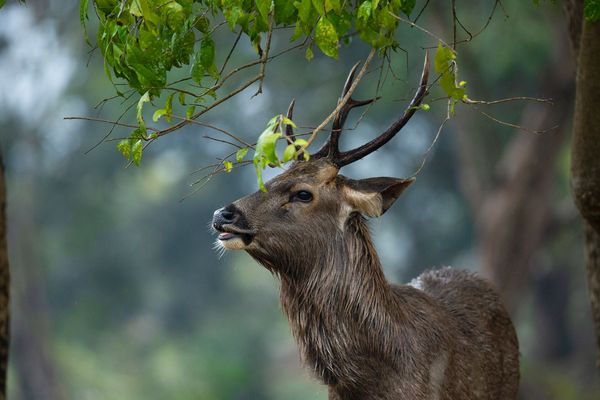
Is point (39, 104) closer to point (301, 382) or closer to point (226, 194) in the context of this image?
point (226, 194)

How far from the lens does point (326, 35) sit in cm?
610

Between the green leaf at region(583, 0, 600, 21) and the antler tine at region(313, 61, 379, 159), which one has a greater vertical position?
the antler tine at region(313, 61, 379, 159)

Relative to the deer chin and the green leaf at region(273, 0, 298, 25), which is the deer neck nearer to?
the deer chin

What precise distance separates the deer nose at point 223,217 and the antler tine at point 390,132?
31.1 inches

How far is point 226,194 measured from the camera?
3872 centimetres

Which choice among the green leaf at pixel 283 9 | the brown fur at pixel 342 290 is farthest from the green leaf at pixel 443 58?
the brown fur at pixel 342 290

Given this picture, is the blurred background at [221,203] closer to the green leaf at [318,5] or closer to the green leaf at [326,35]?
the green leaf at [326,35]

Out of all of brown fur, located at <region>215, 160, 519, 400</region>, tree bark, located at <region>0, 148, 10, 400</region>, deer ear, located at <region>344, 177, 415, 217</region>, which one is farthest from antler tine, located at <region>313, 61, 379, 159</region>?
tree bark, located at <region>0, 148, 10, 400</region>

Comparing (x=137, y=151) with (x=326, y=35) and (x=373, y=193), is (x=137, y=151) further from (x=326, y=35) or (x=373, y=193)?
(x=373, y=193)

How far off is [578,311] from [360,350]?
25311 millimetres

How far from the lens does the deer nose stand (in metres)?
6.83

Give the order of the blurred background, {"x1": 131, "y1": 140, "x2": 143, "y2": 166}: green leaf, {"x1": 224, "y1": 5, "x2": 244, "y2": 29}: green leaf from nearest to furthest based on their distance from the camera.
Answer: {"x1": 224, "y1": 5, "x2": 244, "y2": 29}: green leaf → {"x1": 131, "y1": 140, "x2": 143, "y2": 166}: green leaf → the blurred background

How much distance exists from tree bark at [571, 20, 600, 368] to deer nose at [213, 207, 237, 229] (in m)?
2.81

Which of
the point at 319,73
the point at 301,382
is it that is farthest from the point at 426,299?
the point at 301,382
